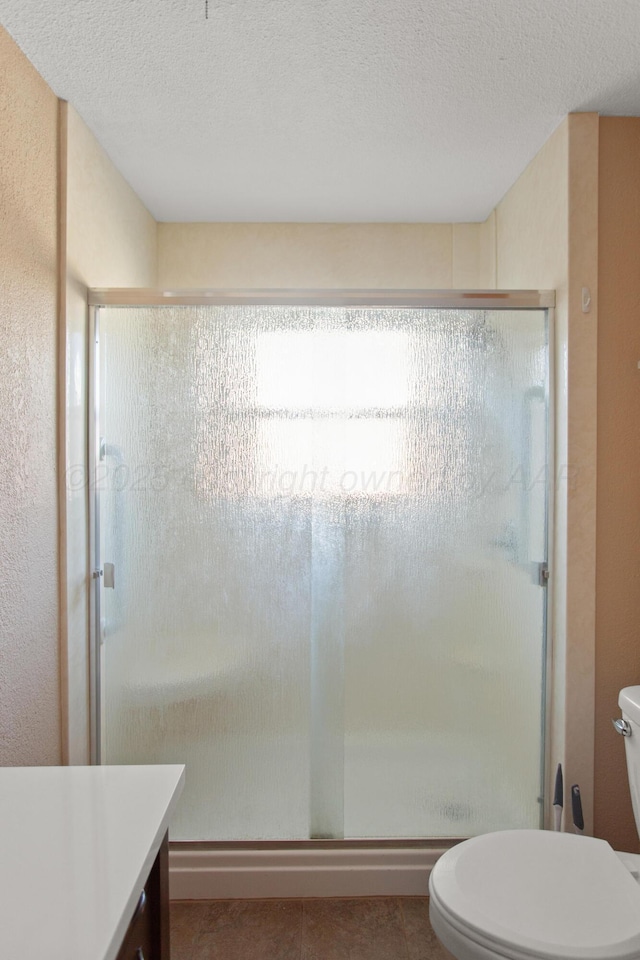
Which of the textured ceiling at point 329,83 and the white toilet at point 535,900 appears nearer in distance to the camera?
the white toilet at point 535,900

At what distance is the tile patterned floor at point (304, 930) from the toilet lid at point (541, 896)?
23.8 inches

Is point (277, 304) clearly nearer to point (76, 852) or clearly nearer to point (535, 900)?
point (76, 852)

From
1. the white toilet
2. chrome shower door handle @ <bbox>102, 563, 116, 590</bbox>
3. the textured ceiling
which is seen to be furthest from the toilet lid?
the textured ceiling

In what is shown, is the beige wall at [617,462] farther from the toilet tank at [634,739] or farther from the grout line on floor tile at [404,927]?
the grout line on floor tile at [404,927]

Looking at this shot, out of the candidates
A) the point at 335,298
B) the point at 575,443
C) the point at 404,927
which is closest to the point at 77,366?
the point at 335,298

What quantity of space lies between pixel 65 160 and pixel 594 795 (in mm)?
2402

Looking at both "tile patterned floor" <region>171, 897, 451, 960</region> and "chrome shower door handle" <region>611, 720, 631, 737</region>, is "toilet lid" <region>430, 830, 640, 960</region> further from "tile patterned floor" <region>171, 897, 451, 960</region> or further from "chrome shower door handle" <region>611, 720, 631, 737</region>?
"tile patterned floor" <region>171, 897, 451, 960</region>

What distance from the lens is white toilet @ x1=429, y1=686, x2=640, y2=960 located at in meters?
1.12

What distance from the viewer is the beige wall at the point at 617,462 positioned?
186 cm

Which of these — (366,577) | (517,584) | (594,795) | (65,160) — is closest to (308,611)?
(366,577)

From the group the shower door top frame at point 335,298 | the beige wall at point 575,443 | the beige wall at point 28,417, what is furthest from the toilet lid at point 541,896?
the shower door top frame at point 335,298

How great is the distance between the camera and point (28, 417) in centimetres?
160

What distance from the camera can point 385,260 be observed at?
2771 mm

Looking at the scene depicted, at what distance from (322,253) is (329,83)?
1115 millimetres
